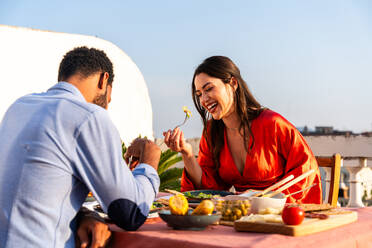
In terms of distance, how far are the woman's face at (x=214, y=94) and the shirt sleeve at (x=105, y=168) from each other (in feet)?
4.93

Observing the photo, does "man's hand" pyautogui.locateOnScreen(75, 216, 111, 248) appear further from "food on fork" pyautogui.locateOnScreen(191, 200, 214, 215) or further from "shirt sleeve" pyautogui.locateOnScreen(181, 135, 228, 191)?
"shirt sleeve" pyautogui.locateOnScreen(181, 135, 228, 191)

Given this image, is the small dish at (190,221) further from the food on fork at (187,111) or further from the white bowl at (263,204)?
the food on fork at (187,111)

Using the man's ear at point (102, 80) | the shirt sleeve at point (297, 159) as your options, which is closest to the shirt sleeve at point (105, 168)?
the man's ear at point (102, 80)

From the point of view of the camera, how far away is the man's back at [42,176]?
4.58 feet

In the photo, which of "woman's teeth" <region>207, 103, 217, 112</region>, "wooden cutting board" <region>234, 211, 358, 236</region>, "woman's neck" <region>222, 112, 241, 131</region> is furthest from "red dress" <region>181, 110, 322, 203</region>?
"wooden cutting board" <region>234, 211, 358, 236</region>

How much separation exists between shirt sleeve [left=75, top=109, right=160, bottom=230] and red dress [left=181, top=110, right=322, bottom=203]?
125cm

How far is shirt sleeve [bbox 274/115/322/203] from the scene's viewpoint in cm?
252

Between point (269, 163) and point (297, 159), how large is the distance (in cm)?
19

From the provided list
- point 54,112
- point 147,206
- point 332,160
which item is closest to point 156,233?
point 147,206

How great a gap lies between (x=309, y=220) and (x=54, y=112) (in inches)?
35.6

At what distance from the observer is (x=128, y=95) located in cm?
1112

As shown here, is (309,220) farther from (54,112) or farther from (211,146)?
(211,146)

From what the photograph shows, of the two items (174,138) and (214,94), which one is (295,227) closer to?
(174,138)

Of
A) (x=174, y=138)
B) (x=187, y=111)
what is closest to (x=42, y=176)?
(x=174, y=138)
